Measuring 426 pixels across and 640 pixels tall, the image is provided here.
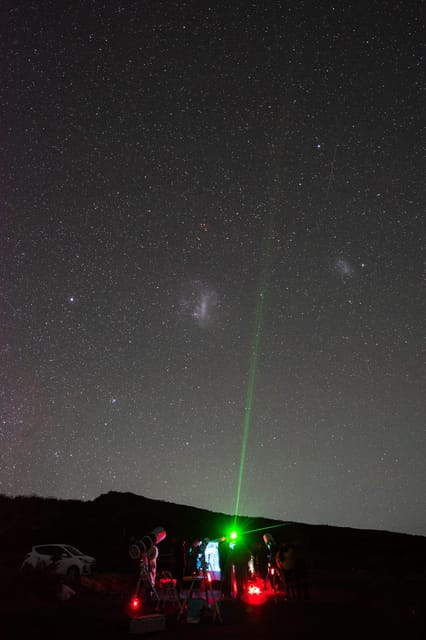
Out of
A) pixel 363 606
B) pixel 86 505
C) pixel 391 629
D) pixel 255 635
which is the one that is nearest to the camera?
Answer: pixel 255 635

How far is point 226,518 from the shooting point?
191 feet

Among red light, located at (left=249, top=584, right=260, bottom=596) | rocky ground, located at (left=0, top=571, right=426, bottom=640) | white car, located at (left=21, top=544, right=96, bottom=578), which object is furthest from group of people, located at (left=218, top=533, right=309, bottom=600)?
white car, located at (left=21, top=544, right=96, bottom=578)

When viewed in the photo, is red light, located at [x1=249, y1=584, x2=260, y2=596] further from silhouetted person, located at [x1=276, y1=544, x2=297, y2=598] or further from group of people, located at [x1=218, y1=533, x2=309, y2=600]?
silhouetted person, located at [x1=276, y1=544, x2=297, y2=598]

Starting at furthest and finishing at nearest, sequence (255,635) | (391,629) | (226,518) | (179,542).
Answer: (226,518)
(179,542)
(391,629)
(255,635)

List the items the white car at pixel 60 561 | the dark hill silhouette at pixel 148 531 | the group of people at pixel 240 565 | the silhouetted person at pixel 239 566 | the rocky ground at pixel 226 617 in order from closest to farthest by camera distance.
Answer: the rocky ground at pixel 226 617 < the group of people at pixel 240 565 < the silhouetted person at pixel 239 566 < the white car at pixel 60 561 < the dark hill silhouette at pixel 148 531

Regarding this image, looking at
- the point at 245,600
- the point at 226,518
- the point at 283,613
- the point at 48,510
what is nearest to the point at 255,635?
the point at 283,613

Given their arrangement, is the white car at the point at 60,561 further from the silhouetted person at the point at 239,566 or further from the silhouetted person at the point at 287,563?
the silhouetted person at the point at 287,563

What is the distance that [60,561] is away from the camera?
21.3 meters

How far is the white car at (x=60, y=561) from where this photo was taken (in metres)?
21.1

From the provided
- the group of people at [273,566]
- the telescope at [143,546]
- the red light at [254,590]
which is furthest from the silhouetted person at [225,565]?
the telescope at [143,546]

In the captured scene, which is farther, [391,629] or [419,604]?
[419,604]

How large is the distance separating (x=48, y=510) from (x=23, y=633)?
4027 cm

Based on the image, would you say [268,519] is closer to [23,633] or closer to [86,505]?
[86,505]

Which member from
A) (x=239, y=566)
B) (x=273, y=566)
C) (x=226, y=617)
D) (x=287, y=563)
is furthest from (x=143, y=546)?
(x=273, y=566)
